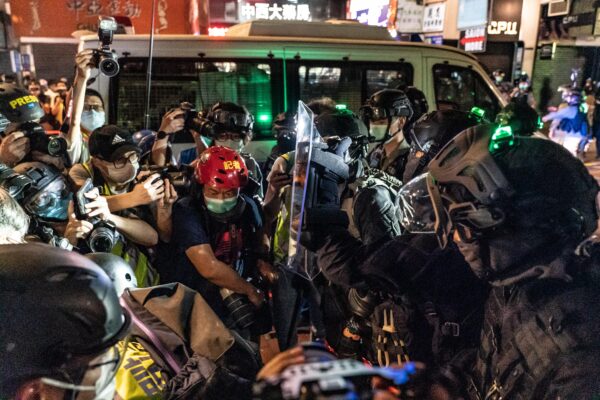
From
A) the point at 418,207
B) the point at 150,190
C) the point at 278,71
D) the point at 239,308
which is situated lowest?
the point at 239,308

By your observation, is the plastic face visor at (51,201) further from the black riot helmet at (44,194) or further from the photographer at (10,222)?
the photographer at (10,222)

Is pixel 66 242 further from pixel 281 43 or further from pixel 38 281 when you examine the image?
pixel 281 43

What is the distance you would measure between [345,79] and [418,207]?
4711 millimetres

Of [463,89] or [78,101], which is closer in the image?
[78,101]

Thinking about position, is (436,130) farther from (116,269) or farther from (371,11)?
(371,11)

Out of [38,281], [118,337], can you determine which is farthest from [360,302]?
[38,281]

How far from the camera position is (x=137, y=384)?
5.17 ft

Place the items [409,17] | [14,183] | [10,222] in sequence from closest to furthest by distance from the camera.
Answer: [10,222], [14,183], [409,17]

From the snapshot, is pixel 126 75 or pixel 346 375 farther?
pixel 126 75

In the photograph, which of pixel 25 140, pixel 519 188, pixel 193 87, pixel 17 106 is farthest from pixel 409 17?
pixel 519 188

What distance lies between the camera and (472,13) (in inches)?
521

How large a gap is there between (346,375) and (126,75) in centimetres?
523

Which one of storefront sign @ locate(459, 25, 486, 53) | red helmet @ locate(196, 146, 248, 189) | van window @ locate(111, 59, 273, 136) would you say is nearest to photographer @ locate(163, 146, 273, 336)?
red helmet @ locate(196, 146, 248, 189)

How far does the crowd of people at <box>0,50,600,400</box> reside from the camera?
0.95 metres
